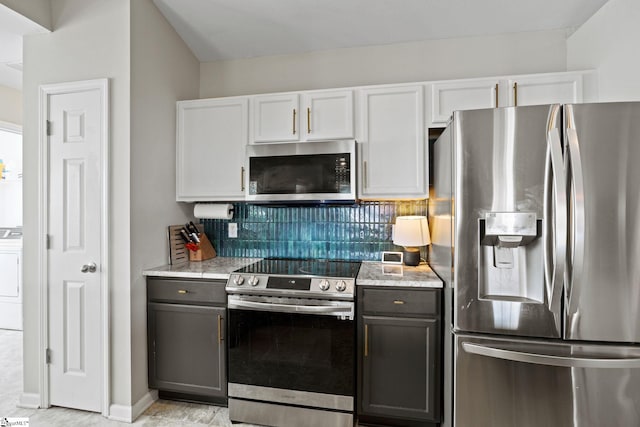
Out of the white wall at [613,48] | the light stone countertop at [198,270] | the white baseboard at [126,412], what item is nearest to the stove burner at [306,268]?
the light stone countertop at [198,270]

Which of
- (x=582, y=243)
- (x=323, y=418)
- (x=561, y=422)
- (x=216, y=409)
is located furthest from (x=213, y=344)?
(x=582, y=243)

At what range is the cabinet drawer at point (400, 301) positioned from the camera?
1894 mm

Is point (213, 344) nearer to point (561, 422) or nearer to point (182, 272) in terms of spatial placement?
point (182, 272)

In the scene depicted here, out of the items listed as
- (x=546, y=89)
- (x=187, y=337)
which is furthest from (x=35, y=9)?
(x=546, y=89)

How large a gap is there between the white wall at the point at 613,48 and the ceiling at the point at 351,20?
147mm

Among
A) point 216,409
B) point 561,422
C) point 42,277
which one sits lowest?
point 216,409

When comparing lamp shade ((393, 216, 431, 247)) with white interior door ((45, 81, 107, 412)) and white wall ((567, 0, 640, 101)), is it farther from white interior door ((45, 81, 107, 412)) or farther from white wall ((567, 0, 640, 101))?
white interior door ((45, 81, 107, 412))

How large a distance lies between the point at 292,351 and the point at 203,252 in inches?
45.8

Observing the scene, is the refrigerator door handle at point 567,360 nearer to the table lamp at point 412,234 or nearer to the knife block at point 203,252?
the table lamp at point 412,234

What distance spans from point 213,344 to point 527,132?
7.18ft

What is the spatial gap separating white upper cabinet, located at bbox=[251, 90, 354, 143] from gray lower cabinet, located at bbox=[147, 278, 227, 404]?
1.19 m

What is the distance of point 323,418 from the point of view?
1.99 m

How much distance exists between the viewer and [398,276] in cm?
205

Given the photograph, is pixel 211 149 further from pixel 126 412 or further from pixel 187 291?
pixel 126 412
